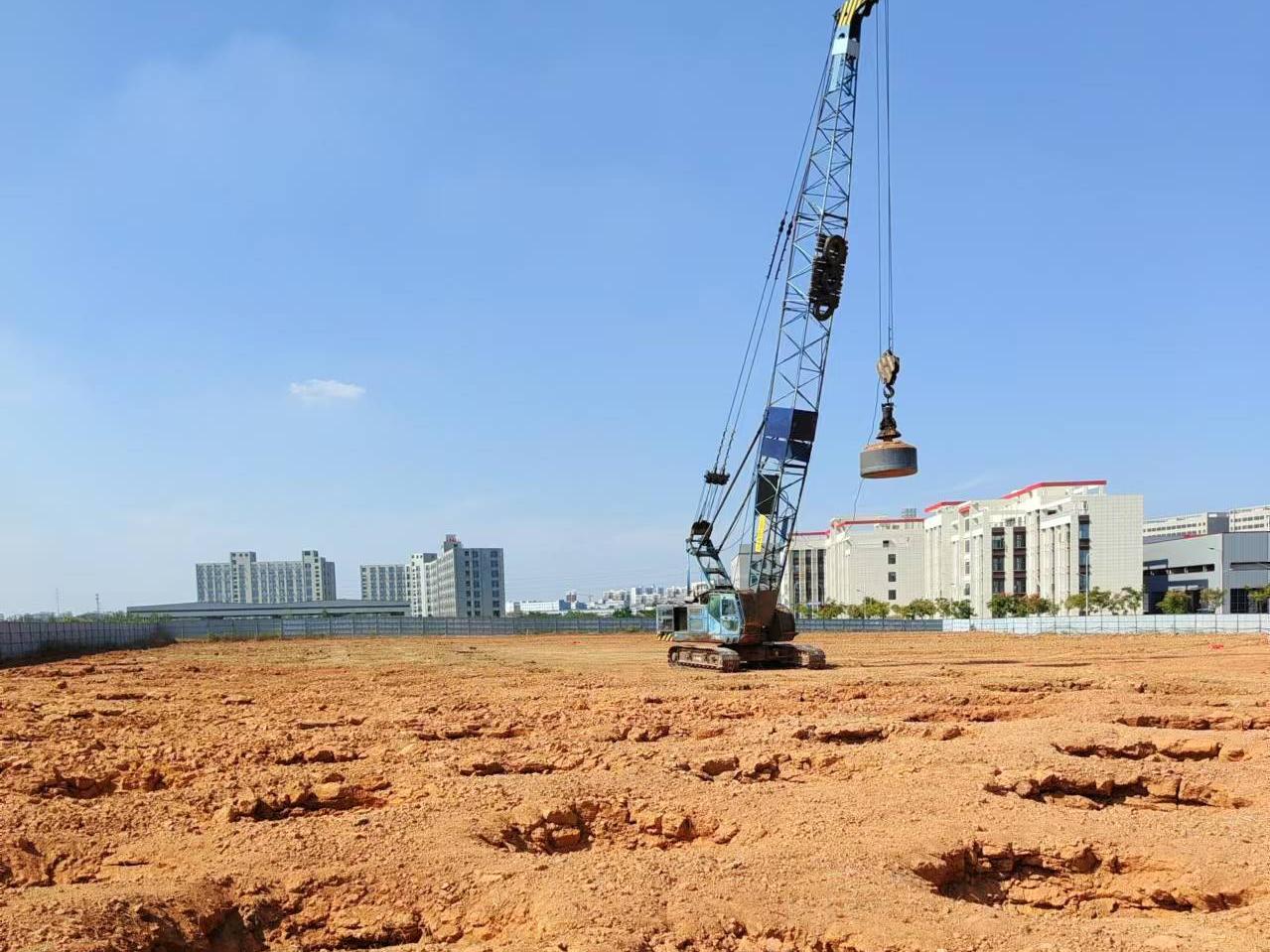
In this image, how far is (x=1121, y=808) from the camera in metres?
11.6

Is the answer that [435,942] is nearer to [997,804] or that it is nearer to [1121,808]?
[997,804]

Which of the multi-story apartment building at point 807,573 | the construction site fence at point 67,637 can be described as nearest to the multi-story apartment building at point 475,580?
the multi-story apartment building at point 807,573

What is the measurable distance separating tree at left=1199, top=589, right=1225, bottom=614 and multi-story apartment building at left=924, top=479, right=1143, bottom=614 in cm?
722

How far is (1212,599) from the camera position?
273 feet

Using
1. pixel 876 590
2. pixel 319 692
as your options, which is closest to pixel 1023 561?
pixel 876 590

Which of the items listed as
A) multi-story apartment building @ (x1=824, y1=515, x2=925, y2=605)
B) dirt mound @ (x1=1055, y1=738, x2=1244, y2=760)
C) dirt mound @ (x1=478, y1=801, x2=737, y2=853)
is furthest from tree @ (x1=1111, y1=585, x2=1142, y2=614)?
dirt mound @ (x1=478, y1=801, x2=737, y2=853)

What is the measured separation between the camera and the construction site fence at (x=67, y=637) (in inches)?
1452

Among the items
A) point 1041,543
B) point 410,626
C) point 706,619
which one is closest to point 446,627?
point 410,626

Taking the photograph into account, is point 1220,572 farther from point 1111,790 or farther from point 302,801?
point 302,801

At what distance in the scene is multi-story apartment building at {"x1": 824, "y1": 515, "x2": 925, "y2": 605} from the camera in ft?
353

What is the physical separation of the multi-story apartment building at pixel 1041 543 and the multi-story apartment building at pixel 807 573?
100ft

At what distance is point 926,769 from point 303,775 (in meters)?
8.08

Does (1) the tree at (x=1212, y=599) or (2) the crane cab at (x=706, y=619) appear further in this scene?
(1) the tree at (x=1212, y=599)

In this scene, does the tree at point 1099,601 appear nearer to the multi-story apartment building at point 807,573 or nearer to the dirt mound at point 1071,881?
the multi-story apartment building at point 807,573
